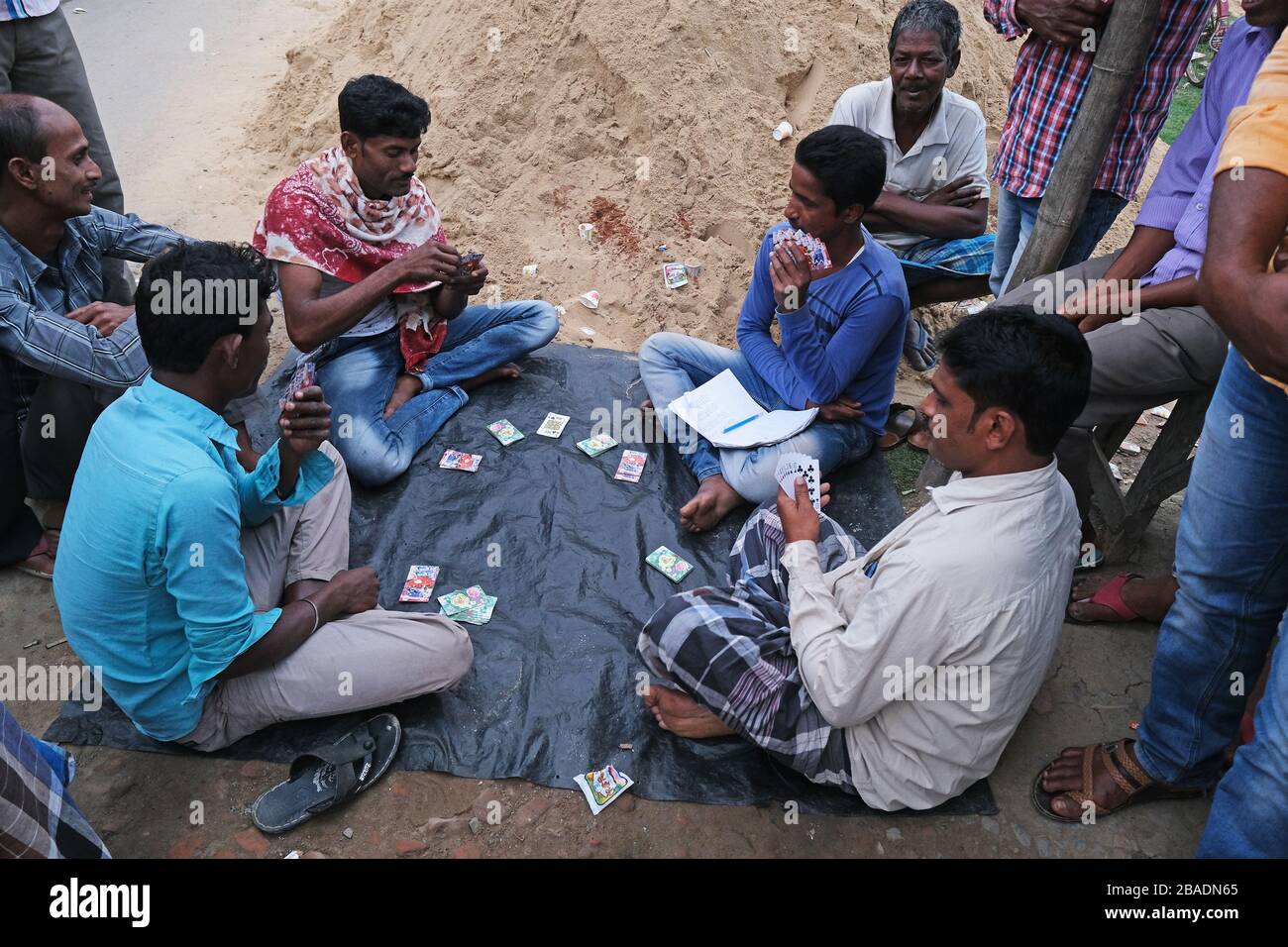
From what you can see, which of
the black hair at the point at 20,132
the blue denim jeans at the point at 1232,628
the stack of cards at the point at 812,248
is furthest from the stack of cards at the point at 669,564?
the black hair at the point at 20,132

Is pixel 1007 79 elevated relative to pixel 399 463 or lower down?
elevated

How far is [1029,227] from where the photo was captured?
13.6ft

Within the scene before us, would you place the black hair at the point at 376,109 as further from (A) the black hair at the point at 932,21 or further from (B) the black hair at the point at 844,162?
(A) the black hair at the point at 932,21

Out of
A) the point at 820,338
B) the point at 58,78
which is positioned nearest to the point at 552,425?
the point at 820,338

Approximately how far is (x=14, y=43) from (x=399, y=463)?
277 centimetres

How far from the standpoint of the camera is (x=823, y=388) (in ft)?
12.4

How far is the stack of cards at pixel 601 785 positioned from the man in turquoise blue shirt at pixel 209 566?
0.55 m

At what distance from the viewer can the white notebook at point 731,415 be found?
3781 millimetres

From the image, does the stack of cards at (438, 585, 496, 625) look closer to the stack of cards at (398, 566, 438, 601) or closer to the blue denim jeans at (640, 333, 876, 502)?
the stack of cards at (398, 566, 438, 601)

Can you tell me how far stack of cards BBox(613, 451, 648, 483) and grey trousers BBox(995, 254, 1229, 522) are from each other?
174 centimetres

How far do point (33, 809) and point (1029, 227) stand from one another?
14.2 ft

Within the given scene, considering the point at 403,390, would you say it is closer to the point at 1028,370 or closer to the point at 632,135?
the point at 632,135
